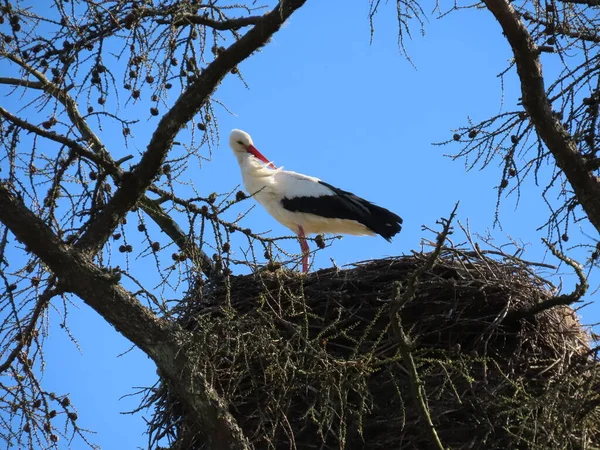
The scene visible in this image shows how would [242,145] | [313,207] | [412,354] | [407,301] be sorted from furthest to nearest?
[242,145], [313,207], [412,354], [407,301]

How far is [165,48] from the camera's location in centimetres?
446

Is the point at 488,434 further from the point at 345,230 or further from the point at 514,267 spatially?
the point at 345,230

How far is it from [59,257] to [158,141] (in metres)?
0.75

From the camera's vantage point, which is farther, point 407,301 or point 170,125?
point 170,125

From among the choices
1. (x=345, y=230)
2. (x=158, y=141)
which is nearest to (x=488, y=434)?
(x=158, y=141)

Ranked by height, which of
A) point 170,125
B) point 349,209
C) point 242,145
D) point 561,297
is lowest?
point 561,297

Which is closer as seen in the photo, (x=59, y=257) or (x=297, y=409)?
(x=59, y=257)

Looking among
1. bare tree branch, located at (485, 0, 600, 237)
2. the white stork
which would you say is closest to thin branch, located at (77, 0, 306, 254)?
bare tree branch, located at (485, 0, 600, 237)

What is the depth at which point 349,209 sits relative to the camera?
27.3 feet

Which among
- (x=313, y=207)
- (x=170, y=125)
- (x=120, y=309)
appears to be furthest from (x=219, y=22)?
(x=313, y=207)

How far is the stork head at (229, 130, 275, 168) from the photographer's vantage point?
9.61m

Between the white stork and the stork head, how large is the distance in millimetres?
417

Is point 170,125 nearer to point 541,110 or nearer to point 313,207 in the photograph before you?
point 541,110

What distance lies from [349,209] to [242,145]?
188cm
